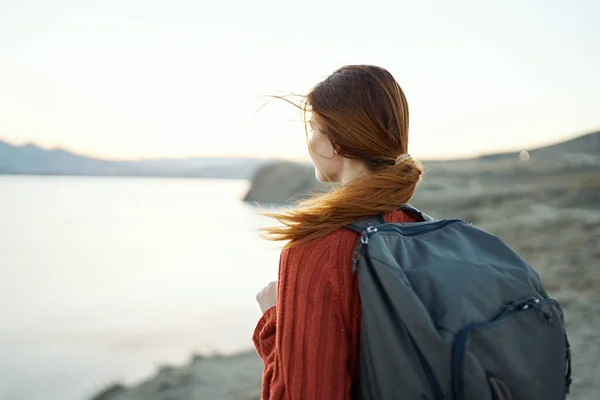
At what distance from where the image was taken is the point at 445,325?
1082mm

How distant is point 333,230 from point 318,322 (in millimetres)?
203

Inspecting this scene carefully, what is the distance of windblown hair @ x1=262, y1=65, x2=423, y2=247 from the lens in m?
1.19

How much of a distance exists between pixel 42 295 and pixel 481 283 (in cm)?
895

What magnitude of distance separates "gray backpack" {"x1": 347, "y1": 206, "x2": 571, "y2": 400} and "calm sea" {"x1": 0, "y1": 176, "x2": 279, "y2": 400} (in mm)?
389

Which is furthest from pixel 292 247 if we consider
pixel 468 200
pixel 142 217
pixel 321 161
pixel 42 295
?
pixel 142 217

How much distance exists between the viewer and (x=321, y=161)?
130 cm

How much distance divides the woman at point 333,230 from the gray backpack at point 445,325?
41mm

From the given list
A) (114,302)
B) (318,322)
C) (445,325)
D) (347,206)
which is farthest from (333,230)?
(114,302)

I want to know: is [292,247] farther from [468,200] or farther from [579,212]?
[468,200]

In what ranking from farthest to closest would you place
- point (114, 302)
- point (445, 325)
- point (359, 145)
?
point (114, 302), point (359, 145), point (445, 325)

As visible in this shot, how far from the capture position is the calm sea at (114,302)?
5289 mm

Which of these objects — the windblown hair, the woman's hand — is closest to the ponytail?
the windblown hair

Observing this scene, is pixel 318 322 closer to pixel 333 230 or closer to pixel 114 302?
pixel 333 230

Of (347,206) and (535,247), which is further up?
(347,206)
